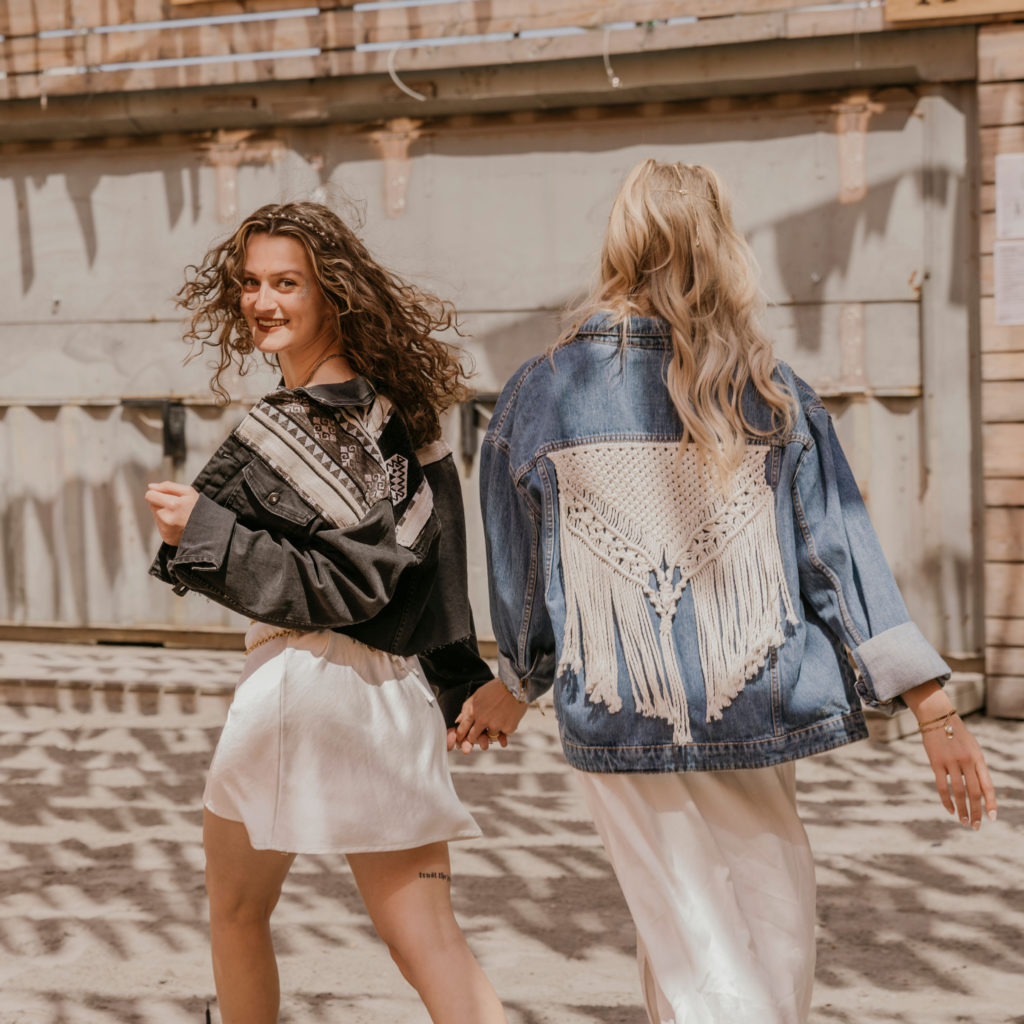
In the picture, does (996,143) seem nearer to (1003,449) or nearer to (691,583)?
(1003,449)

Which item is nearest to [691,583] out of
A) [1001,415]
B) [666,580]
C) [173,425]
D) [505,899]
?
[666,580]

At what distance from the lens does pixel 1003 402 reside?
7.14 m

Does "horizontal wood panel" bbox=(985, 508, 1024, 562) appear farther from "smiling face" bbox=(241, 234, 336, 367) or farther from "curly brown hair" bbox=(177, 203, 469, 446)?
"smiling face" bbox=(241, 234, 336, 367)

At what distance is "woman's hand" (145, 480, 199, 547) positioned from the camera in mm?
2584

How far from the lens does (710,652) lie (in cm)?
244

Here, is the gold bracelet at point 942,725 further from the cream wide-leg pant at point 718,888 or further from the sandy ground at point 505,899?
the sandy ground at point 505,899

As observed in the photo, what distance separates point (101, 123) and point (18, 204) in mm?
889

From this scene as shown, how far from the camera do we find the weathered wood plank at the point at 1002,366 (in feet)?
23.3

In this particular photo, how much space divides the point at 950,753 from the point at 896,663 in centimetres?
20

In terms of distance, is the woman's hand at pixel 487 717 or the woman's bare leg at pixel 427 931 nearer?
the woman's bare leg at pixel 427 931

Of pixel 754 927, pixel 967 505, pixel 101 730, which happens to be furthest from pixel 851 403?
pixel 754 927

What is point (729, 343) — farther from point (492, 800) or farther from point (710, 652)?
point (492, 800)

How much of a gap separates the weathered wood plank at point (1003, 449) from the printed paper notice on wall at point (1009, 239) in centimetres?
55

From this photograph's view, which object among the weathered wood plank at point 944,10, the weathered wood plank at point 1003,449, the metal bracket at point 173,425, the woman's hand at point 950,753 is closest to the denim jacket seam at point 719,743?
the woman's hand at point 950,753
